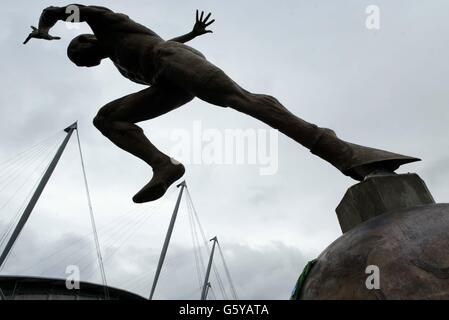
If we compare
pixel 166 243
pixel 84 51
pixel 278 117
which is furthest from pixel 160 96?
pixel 166 243

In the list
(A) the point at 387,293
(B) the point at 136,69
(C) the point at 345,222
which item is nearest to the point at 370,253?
(A) the point at 387,293

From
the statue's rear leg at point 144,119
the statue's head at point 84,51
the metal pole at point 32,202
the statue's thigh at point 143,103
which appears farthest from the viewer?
the metal pole at point 32,202

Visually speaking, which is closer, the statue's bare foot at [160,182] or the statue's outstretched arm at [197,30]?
the statue's bare foot at [160,182]

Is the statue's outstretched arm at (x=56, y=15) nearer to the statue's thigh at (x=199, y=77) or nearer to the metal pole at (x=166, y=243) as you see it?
the statue's thigh at (x=199, y=77)

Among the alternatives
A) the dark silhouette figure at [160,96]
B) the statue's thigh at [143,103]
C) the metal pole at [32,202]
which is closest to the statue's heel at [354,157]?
the dark silhouette figure at [160,96]

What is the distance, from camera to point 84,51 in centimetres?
362

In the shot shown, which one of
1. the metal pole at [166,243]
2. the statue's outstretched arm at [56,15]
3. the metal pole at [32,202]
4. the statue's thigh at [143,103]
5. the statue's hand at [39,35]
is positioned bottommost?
the metal pole at [166,243]

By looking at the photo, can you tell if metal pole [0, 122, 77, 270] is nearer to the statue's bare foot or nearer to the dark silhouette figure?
the dark silhouette figure

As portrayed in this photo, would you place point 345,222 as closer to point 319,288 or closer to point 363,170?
point 363,170

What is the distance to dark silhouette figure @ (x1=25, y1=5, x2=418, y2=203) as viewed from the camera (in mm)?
2713

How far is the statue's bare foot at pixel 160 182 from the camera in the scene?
2.85 metres

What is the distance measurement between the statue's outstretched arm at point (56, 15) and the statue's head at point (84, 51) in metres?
0.19

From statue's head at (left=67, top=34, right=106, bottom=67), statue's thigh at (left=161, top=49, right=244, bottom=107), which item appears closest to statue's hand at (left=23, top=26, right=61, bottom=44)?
statue's head at (left=67, top=34, right=106, bottom=67)

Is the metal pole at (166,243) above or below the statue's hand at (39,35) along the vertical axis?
below
